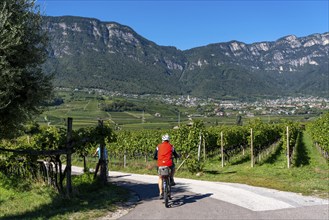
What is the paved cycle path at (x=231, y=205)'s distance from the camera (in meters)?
8.98

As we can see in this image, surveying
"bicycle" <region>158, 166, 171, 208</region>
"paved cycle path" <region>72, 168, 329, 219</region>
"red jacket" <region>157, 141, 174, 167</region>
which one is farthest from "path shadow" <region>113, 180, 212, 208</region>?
"red jacket" <region>157, 141, 174, 167</region>

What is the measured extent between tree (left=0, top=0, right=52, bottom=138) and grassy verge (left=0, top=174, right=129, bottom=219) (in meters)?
2.12

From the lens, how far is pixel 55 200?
36.8 feet

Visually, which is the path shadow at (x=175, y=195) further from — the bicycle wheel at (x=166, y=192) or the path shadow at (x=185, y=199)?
the bicycle wheel at (x=166, y=192)

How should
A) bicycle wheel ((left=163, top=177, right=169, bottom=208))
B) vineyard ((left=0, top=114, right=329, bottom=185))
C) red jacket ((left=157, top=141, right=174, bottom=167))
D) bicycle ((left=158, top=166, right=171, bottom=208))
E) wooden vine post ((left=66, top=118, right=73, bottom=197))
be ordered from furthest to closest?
vineyard ((left=0, top=114, right=329, bottom=185)), wooden vine post ((left=66, top=118, right=73, bottom=197)), red jacket ((left=157, top=141, right=174, bottom=167)), bicycle ((left=158, top=166, right=171, bottom=208)), bicycle wheel ((left=163, top=177, right=169, bottom=208))

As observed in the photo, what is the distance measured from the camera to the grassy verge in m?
9.47

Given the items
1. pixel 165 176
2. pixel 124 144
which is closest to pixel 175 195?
pixel 165 176

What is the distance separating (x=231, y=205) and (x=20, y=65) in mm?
6387

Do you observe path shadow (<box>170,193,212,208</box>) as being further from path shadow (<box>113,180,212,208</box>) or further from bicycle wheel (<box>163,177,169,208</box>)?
bicycle wheel (<box>163,177,169,208</box>)

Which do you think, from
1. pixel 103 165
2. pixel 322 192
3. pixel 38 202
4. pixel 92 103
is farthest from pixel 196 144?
pixel 92 103

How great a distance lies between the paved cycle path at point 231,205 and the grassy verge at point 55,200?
856 mm

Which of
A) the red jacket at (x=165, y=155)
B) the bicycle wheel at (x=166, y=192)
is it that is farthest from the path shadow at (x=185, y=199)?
the red jacket at (x=165, y=155)

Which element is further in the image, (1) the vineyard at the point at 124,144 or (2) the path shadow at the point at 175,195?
(1) the vineyard at the point at 124,144

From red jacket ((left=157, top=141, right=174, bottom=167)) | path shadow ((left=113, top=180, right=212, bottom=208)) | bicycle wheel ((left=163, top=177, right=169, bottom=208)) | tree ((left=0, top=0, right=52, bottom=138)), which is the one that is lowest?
path shadow ((left=113, top=180, right=212, bottom=208))
